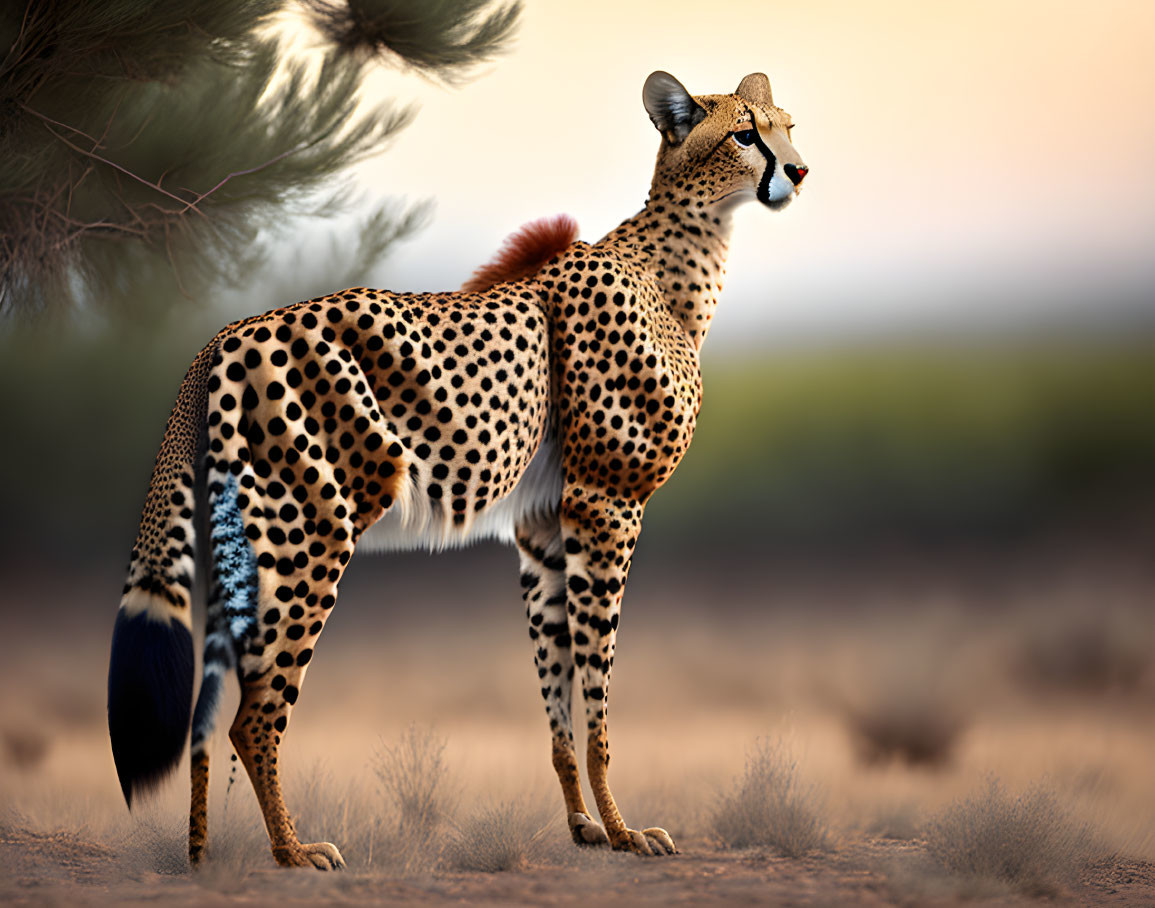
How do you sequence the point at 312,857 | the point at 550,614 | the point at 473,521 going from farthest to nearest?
the point at 550,614 → the point at 473,521 → the point at 312,857

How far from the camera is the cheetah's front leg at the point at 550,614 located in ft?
14.4

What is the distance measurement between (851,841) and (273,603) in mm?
2489

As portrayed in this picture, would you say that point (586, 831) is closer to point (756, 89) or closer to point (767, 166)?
point (767, 166)

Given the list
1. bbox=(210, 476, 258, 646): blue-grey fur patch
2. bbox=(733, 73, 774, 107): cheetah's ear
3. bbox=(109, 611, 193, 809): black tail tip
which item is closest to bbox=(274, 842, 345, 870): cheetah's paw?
bbox=(109, 611, 193, 809): black tail tip

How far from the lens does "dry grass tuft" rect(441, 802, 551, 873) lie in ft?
13.3

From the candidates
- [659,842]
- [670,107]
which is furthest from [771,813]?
[670,107]

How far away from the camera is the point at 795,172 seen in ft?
14.1

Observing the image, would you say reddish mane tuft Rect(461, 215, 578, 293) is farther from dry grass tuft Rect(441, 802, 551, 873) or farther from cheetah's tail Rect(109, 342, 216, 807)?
dry grass tuft Rect(441, 802, 551, 873)

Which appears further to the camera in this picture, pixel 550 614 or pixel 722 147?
pixel 550 614

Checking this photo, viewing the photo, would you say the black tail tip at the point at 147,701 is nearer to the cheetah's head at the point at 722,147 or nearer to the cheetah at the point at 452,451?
the cheetah at the point at 452,451

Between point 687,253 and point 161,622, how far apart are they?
2288 mm

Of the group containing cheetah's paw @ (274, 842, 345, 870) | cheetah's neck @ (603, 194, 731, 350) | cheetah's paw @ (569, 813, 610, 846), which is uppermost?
cheetah's neck @ (603, 194, 731, 350)

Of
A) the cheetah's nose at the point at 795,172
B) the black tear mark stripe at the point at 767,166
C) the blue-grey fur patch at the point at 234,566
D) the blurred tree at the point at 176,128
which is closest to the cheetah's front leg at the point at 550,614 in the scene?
the blue-grey fur patch at the point at 234,566

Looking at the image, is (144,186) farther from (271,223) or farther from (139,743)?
(139,743)
